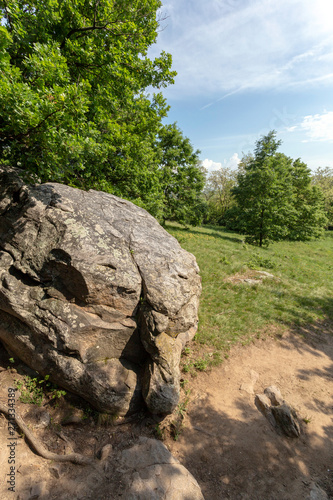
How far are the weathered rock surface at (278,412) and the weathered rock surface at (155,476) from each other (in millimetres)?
2773

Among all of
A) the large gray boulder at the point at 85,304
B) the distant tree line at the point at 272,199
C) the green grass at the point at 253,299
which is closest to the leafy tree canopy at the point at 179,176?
the distant tree line at the point at 272,199

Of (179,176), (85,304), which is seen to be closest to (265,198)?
(179,176)

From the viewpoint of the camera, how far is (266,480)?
→ 15.7 feet

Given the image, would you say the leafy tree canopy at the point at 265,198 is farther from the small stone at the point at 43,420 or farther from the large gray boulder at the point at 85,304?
the small stone at the point at 43,420

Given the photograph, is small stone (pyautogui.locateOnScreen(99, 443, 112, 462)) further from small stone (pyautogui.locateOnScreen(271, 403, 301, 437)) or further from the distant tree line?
the distant tree line

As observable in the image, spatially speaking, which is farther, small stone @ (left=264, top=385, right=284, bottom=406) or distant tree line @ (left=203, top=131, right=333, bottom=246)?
distant tree line @ (left=203, top=131, right=333, bottom=246)

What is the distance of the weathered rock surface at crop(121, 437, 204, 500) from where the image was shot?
4098 mm

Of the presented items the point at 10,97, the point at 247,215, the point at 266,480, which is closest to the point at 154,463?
the point at 266,480

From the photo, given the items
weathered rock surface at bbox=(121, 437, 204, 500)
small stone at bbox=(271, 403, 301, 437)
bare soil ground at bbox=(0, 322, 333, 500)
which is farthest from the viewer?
small stone at bbox=(271, 403, 301, 437)

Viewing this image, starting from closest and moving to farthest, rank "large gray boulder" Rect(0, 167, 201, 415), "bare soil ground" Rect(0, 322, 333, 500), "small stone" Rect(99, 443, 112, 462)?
"bare soil ground" Rect(0, 322, 333, 500) < "small stone" Rect(99, 443, 112, 462) < "large gray boulder" Rect(0, 167, 201, 415)

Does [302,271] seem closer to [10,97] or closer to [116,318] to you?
[116,318]

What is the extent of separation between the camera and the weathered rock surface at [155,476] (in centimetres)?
410

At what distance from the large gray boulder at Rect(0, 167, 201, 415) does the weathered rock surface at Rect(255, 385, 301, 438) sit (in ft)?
8.99

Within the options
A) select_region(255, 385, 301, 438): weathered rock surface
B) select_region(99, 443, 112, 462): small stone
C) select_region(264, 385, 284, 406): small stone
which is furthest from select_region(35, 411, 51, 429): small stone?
select_region(264, 385, 284, 406): small stone
